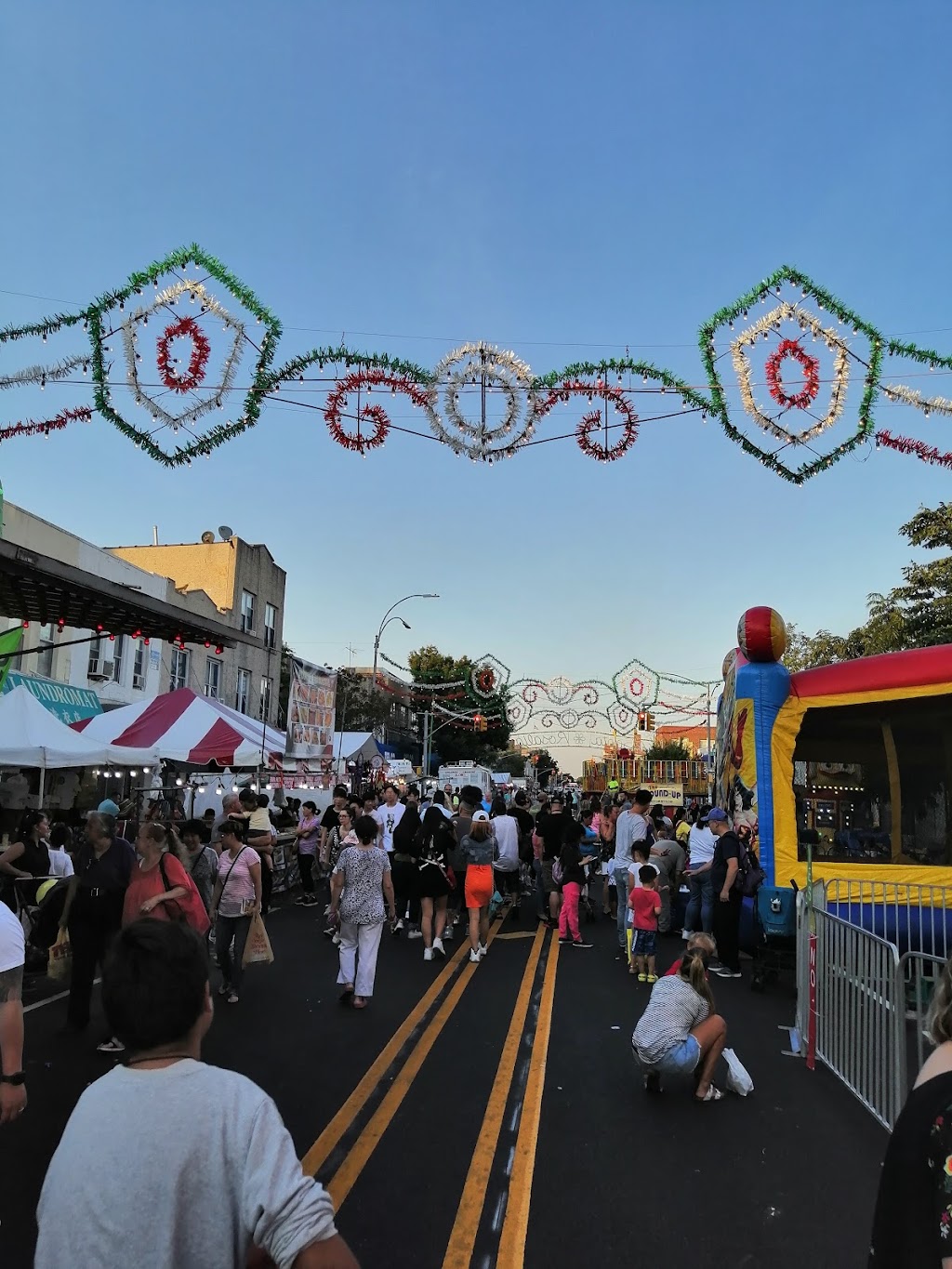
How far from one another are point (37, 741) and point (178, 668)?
17928 mm

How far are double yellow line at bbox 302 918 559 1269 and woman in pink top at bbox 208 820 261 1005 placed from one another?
171 centimetres

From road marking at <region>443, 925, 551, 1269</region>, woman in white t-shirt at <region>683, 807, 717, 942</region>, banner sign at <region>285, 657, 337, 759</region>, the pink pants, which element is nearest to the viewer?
road marking at <region>443, 925, 551, 1269</region>

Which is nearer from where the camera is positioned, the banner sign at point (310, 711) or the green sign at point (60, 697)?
the green sign at point (60, 697)

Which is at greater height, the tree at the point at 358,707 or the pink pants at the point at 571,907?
the tree at the point at 358,707

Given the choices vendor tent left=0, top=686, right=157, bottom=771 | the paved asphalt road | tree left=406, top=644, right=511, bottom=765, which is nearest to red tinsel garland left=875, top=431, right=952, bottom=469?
the paved asphalt road

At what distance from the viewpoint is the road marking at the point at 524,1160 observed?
12.2 feet

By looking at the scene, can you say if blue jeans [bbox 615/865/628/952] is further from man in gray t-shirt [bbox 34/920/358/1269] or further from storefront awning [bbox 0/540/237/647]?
man in gray t-shirt [bbox 34/920/358/1269]

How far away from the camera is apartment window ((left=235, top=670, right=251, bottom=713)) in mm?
34062

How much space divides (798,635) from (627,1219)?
34467mm

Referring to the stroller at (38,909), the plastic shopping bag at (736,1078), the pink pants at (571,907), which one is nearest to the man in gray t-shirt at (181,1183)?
the plastic shopping bag at (736,1078)

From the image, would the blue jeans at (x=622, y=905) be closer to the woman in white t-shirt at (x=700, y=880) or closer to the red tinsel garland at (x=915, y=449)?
the woman in white t-shirt at (x=700, y=880)

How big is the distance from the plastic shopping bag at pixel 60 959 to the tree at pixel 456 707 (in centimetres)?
3990

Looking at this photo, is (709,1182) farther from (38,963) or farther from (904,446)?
(904,446)

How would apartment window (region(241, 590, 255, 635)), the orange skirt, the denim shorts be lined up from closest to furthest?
the denim shorts → the orange skirt → apartment window (region(241, 590, 255, 635))
